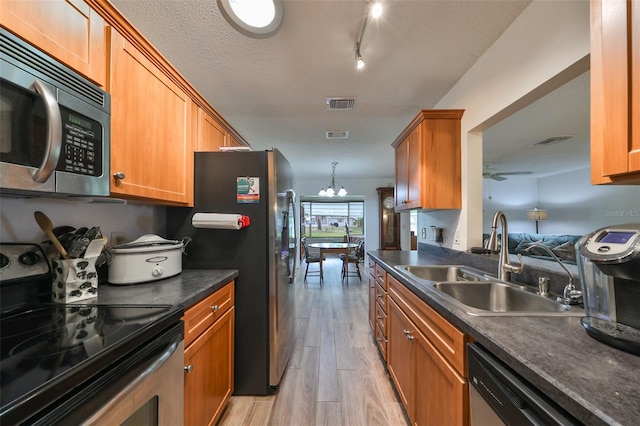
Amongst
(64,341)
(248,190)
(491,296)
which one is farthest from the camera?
(248,190)

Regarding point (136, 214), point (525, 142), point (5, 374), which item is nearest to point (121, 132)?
point (136, 214)

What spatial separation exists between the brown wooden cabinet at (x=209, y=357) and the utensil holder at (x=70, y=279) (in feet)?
1.53

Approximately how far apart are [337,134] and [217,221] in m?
2.28

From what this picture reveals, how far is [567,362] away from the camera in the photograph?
1.97 feet

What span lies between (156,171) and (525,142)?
4887 millimetres

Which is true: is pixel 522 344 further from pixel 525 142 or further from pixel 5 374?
pixel 525 142

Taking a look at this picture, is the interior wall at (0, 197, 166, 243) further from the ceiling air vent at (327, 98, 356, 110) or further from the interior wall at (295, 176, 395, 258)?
the interior wall at (295, 176, 395, 258)

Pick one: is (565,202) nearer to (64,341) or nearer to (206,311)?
(206,311)

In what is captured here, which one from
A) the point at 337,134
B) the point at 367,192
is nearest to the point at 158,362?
the point at 337,134

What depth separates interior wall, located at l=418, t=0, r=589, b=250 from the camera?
3.91 ft

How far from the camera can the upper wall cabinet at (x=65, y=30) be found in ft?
2.45

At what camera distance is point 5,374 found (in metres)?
0.54

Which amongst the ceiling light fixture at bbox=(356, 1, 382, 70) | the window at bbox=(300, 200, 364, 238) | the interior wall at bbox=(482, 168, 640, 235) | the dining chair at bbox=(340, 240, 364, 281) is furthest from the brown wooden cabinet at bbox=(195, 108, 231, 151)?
the interior wall at bbox=(482, 168, 640, 235)

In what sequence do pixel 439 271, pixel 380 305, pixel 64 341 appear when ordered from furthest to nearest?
pixel 380 305 → pixel 439 271 → pixel 64 341
